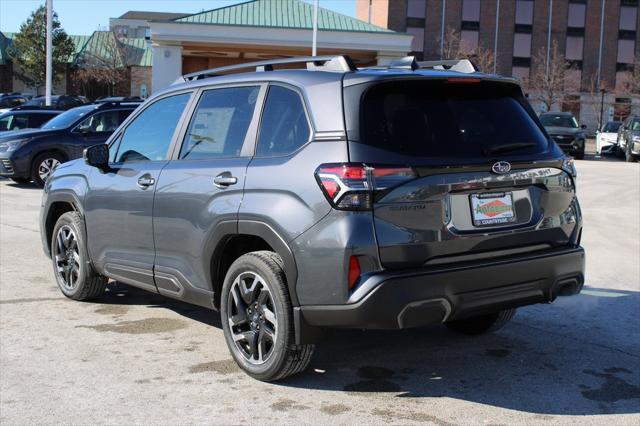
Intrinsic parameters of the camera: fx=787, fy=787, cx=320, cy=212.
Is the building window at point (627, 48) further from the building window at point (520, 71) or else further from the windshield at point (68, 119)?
the windshield at point (68, 119)

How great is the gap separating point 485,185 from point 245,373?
188 cm

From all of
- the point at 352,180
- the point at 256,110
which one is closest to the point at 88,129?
the point at 256,110

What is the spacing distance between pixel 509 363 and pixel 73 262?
12.3 feet

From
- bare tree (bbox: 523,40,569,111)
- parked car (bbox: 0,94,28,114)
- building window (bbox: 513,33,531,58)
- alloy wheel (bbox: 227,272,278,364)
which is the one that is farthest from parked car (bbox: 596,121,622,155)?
building window (bbox: 513,33,531,58)

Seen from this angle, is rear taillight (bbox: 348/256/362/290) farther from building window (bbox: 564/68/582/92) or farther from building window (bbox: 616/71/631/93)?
building window (bbox: 616/71/631/93)

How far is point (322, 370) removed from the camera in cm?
499

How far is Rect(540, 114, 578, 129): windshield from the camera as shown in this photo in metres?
31.2

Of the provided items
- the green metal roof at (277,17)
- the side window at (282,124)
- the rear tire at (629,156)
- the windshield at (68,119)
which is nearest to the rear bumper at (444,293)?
the side window at (282,124)

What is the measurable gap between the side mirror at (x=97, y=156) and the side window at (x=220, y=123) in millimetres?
1008

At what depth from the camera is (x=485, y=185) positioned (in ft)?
14.5

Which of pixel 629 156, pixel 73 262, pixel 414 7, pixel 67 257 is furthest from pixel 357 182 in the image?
pixel 414 7

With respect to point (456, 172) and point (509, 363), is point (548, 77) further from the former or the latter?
point (456, 172)

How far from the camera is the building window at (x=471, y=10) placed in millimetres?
71875

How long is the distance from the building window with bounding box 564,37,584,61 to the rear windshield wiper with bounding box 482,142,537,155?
74.0m
